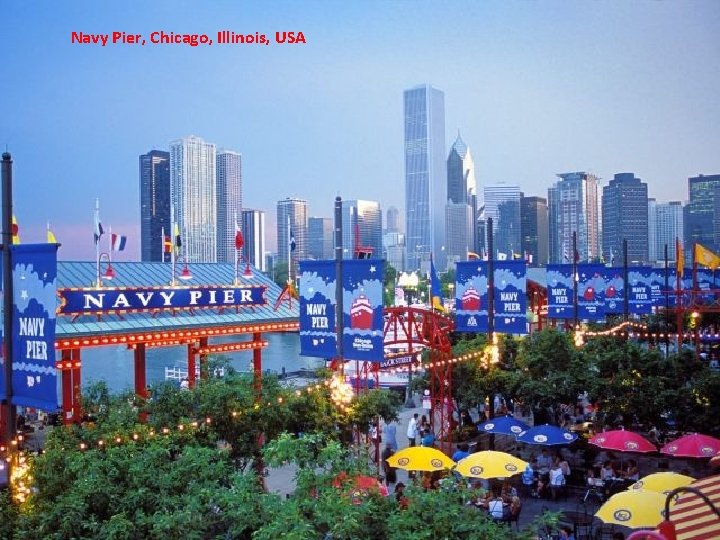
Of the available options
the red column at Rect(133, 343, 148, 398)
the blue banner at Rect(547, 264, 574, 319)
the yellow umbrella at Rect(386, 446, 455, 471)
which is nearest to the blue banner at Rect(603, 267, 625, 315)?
the blue banner at Rect(547, 264, 574, 319)

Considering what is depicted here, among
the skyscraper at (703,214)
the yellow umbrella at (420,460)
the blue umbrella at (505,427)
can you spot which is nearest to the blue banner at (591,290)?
the blue umbrella at (505,427)

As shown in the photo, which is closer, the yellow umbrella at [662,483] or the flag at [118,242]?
the yellow umbrella at [662,483]

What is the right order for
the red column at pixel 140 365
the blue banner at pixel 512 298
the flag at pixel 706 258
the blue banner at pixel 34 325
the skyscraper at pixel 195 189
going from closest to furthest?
the blue banner at pixel 34 325, the red column at pixel 140 365, the blue banner at pixel 512 298, the flag at pixel 706 258, the skyscraper at pixel 195 189

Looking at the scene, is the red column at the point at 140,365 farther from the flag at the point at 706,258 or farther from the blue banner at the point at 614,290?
the flag at the point at 706,258

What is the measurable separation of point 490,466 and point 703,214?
157798 millimetres

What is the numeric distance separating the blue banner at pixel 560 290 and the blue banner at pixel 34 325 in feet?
78.7

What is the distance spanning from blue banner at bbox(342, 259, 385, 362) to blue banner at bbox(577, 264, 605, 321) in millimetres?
18073

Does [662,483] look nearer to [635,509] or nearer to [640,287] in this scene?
[635,509]

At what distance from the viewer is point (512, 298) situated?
23.8 m

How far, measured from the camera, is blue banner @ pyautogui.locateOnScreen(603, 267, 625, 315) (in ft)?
108

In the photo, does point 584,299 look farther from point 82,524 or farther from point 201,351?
point 82,524

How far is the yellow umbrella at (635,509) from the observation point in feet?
42.2

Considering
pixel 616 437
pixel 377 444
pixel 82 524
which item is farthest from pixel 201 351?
pixel 82 524

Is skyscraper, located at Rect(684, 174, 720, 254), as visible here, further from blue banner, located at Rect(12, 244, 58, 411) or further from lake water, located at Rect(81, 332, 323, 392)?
blue banner, located at Rect(12, 244, 58, 411)
